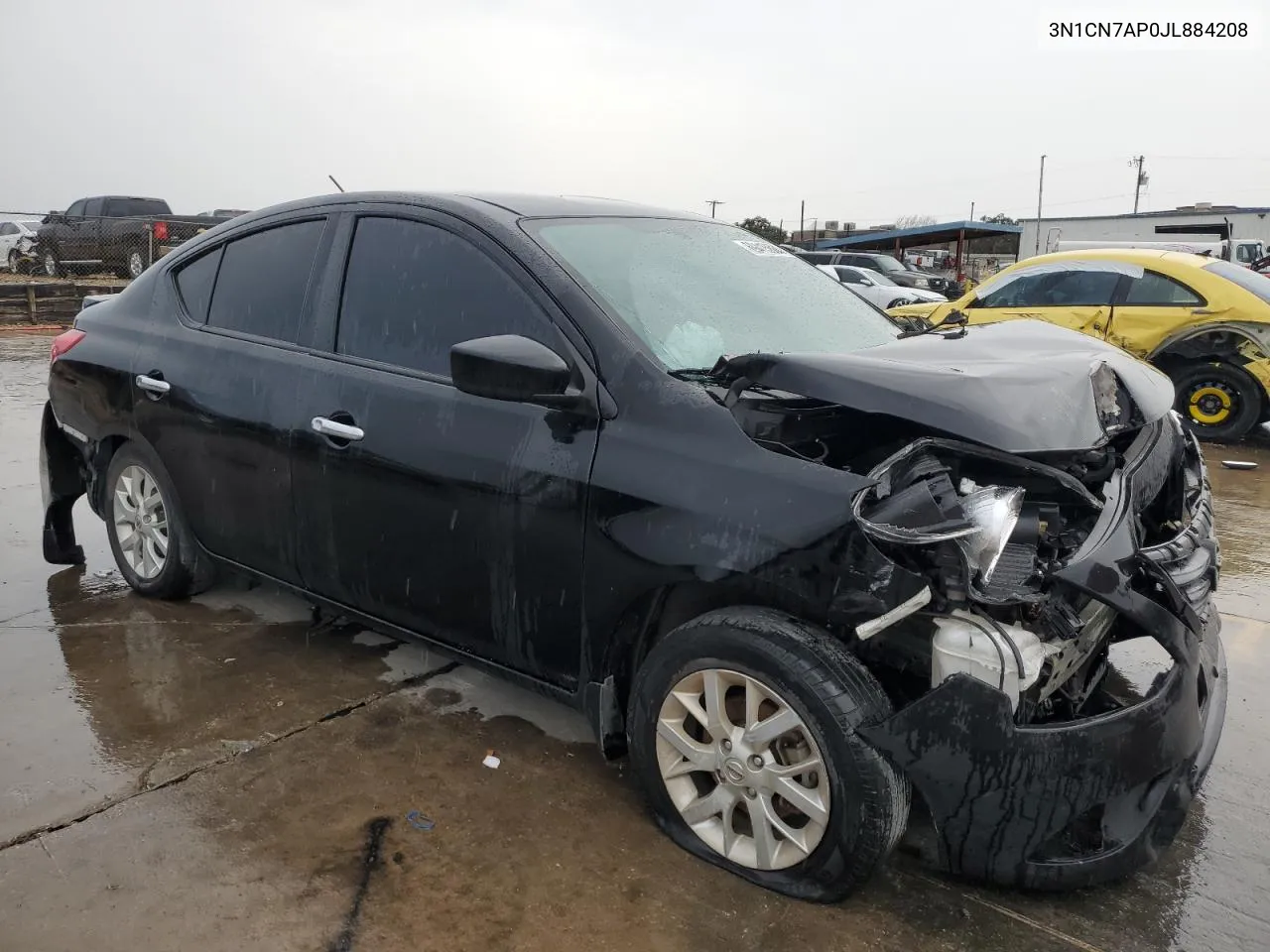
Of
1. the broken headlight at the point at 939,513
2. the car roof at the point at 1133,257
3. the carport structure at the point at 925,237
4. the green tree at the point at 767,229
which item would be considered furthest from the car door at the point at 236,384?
the green tree at the point at 767,229

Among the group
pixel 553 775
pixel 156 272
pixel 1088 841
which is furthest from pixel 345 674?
pixel 1088 841

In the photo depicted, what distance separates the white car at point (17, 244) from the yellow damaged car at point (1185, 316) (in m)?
19.7

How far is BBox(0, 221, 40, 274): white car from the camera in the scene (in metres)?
20.5

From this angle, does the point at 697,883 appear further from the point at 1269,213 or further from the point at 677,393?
the point at 1269,213

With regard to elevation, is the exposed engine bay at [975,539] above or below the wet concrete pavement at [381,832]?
above

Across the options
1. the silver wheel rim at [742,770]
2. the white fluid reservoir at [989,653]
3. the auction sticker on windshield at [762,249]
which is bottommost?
the silver wheel rim at [742,770]

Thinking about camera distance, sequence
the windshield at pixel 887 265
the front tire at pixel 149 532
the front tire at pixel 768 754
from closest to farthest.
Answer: the front tire at pixel 768 754 → the front tire at pixel 149 532 → the windshield at pixel 887 265

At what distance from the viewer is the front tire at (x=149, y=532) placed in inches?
152

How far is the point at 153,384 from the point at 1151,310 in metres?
7.73

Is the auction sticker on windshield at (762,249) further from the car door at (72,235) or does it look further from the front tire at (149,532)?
the car door at (72,235)

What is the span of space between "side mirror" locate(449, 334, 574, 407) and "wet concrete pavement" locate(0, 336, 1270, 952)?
1146 millimetres

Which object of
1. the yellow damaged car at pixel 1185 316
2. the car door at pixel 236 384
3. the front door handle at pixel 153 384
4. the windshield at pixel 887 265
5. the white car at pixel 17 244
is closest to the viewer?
the car door at pixel 236 384

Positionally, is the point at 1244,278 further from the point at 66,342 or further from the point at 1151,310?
the point at 66,342

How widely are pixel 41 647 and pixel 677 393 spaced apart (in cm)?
279
